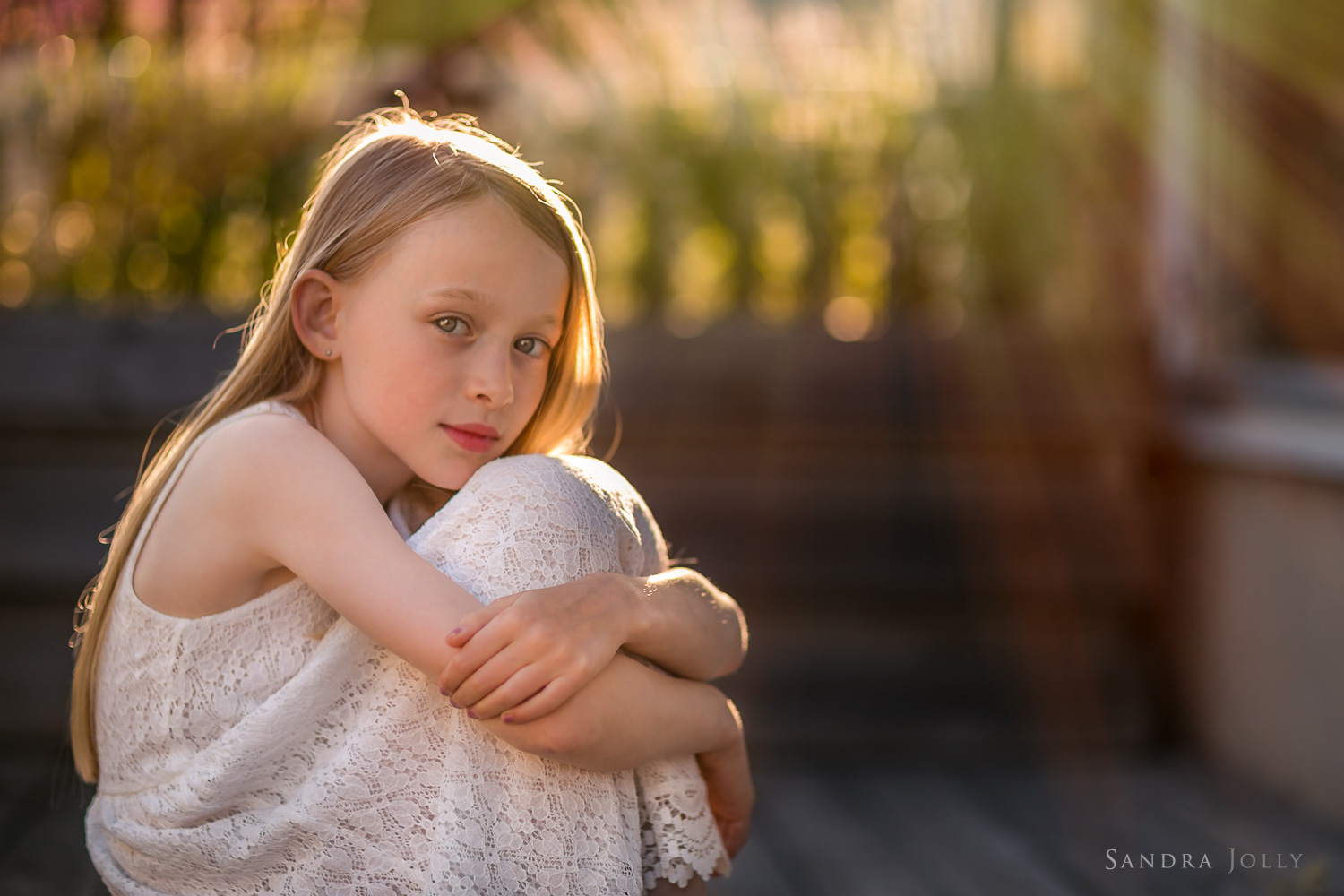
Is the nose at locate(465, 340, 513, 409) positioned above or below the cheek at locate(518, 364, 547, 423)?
above

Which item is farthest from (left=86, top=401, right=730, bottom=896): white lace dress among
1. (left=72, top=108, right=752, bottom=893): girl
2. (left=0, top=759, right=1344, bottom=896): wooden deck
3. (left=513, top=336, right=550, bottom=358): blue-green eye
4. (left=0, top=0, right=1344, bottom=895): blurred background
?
(left=0, top=0, right=1344, bottom=895): blurred background

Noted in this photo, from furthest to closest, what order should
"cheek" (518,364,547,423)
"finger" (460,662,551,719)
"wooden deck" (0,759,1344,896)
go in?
1. "wooden deck" (0,759,1344,896)
2. "cheek" (518,364,547,423)
3. "finger" (460,662,551,719)

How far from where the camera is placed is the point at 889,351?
2.62 meters

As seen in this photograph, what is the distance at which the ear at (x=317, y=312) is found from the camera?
104 cm

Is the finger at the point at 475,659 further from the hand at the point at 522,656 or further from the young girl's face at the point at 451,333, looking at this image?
the young girl's face at the point at 451,333

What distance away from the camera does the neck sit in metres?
1.06

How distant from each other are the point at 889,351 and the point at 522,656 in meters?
1.94

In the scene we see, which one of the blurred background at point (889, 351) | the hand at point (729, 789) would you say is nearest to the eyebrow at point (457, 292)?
the hand at point (729, 789)

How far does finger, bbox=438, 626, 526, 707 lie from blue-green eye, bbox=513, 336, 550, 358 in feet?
1.03

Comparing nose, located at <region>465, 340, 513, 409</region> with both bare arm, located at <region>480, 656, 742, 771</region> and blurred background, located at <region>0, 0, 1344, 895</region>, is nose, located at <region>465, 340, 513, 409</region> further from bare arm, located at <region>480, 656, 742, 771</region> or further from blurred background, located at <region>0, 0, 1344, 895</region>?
blurred background, located at <region>0, 0, 1344, 895</region>

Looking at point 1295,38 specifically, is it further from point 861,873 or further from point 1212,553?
point 861,873

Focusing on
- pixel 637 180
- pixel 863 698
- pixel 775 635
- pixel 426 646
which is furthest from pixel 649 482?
pixel 426 646

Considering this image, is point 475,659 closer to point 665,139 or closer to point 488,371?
point 488,371

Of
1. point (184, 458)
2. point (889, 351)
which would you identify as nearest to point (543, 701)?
point (184, 458)
